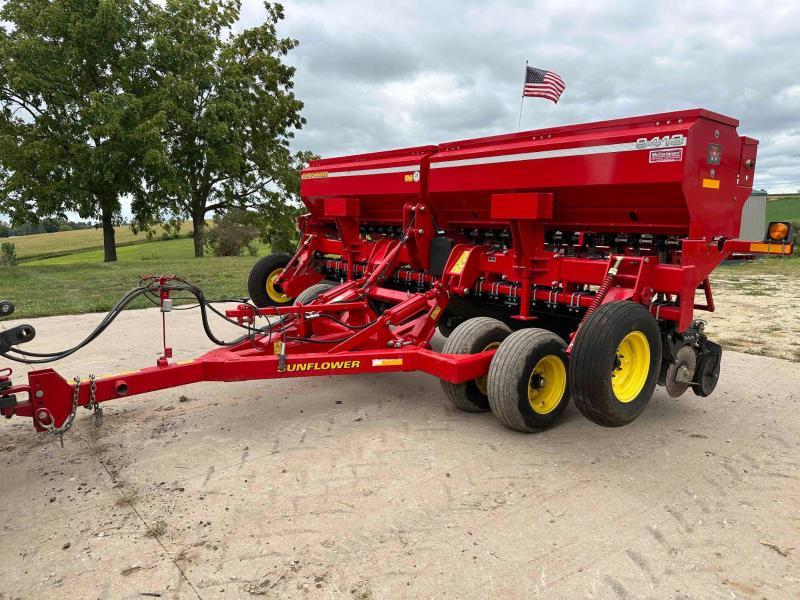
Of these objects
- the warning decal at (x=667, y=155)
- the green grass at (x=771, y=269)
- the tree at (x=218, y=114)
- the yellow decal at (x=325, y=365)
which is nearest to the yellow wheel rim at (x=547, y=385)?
the yellow decal at (x=325, y=365)

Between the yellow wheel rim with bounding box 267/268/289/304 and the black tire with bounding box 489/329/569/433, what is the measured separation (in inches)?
150

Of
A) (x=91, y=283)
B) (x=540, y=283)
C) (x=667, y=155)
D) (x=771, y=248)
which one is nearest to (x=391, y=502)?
(x=540, y=283)

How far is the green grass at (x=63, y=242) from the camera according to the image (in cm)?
3859

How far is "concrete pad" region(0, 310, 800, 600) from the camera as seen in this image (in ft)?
8.15

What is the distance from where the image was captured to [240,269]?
51.2 feet

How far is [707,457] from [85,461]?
386cm

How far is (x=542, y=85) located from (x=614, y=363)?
3630 mm

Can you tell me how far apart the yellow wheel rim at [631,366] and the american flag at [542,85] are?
3367 millimetres

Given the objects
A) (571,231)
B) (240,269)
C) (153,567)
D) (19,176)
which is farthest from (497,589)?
(19,176)

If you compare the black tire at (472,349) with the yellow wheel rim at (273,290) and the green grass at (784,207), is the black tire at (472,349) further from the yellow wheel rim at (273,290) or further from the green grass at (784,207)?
the green grass at (784,207)

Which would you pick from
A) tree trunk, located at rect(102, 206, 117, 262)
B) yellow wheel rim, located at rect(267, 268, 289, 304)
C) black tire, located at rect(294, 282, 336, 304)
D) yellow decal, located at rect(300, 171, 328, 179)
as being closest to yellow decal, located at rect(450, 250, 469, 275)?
black tire, located at rect(294, 282, 336, 304)

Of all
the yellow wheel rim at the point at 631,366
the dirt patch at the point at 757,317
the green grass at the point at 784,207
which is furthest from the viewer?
the green grass at the point at 784,207

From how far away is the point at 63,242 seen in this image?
1754 inches

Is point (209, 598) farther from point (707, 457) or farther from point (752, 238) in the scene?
point (752, 238)
